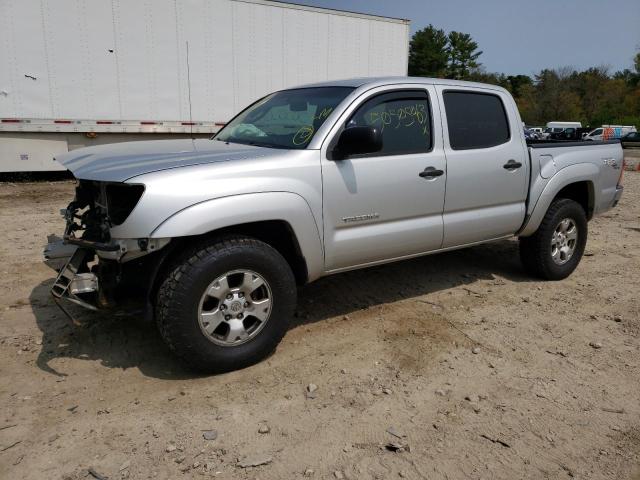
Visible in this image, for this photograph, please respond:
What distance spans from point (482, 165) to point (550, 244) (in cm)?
133

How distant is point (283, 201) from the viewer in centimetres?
321

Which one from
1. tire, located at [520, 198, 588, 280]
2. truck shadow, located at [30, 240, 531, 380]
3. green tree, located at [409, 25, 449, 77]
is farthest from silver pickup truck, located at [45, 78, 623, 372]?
green tree, located at [409, 25, 449, 77]

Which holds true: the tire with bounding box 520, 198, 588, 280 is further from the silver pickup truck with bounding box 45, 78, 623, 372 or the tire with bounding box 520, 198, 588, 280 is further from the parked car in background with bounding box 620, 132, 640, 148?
the parked car in background with bounding box 620, 132, 640, 148

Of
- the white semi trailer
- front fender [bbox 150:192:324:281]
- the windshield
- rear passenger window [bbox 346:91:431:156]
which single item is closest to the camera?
front fender [bbox 150:192:324:281]

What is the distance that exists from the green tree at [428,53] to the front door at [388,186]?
68.8 m

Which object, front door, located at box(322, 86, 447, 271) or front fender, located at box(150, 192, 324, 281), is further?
front door, located at box(322, 86, 447, 271)

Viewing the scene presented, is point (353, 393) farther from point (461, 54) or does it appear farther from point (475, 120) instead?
point (461, 54)

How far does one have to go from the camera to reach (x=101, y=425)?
271 centimetres

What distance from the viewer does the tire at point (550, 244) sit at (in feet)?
16.3

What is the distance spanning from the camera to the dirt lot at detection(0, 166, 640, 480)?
2.48 m

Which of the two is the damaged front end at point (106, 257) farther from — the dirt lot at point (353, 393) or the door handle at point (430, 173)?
the door handle at point (430, 173)

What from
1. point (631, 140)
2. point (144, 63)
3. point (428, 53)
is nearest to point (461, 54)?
point (428, 53)

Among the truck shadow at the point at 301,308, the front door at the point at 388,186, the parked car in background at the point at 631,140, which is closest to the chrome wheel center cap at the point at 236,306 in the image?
the truck shadow at the point at 301,308

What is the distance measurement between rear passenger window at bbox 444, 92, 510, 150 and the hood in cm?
162
